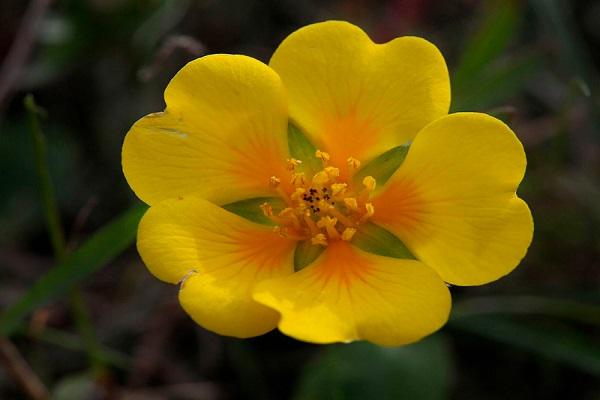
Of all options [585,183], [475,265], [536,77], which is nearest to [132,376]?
[475,265]

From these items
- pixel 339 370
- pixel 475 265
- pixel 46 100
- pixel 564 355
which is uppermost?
pixel 475 265

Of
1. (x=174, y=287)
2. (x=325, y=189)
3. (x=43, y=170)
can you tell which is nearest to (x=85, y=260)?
(x=43, y=170)

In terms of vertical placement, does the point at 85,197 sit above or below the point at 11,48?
below

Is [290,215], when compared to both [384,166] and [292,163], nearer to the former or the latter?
[292,163]

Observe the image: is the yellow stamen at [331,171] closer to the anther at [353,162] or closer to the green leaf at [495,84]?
the anther at [353,162]

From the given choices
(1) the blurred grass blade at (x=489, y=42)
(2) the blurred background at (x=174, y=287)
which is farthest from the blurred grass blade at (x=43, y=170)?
(1) the blurred grass blade at (x=489, y=42)

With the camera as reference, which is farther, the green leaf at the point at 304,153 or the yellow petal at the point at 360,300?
the green leaf at the point at 304,153

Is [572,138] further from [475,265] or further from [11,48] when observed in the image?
[11,48]
